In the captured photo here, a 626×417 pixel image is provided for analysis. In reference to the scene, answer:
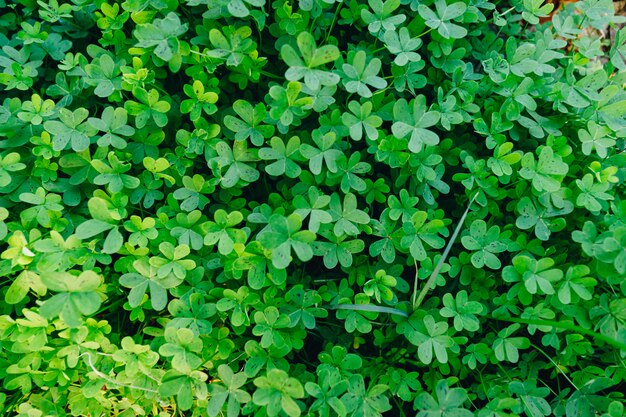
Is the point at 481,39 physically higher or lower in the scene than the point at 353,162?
higher

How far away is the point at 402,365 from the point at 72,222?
4.83ft

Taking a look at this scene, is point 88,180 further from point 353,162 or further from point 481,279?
point 481,279

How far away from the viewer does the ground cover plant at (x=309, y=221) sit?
1906 millimetres

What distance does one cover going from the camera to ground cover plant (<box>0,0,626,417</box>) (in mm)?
1906

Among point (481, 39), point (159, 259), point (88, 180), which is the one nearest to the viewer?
point (159, 259)

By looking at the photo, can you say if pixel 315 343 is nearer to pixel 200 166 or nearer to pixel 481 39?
pixel 200 166

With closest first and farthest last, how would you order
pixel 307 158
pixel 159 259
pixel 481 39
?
pixel 159 259, pixel 307 158, pixel 481 39

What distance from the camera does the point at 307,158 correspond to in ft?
6.71

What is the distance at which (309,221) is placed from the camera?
1.99 meters

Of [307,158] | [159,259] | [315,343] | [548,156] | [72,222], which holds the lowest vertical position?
[315,343]

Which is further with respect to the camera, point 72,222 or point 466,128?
point 466,128

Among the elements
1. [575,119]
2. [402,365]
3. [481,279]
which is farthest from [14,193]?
[575,119]

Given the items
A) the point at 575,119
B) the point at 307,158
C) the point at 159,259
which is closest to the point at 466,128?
the point at 575,119

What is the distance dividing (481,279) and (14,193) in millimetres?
1907
